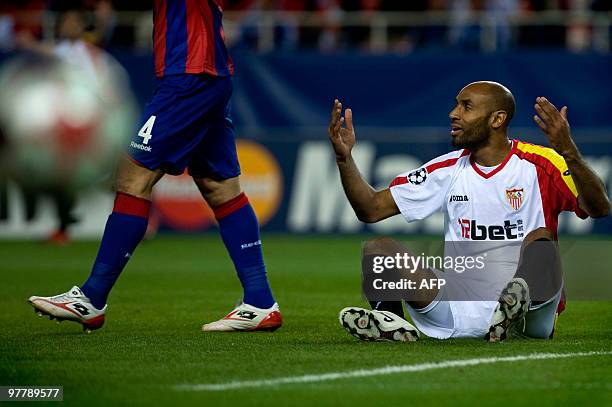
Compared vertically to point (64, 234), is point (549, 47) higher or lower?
higher

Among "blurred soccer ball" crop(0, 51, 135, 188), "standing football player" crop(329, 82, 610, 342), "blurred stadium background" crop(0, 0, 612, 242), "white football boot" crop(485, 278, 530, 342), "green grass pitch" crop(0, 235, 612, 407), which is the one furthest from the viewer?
"blurred soccer ball" crop(0, 51, 135, 188)

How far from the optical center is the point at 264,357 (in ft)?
18.6

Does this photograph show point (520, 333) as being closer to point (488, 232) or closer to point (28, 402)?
point (488, 232)

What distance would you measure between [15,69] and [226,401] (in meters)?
13.0

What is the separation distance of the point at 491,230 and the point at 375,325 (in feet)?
2.47

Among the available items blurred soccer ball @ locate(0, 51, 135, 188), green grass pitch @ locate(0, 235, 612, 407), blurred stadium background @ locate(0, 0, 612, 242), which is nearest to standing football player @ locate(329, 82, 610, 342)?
green grass pitch @ locate(0, 235, 612, 407)

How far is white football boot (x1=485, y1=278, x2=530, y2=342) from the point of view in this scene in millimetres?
5617

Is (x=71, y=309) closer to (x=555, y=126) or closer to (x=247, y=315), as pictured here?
(x=247, y=315)

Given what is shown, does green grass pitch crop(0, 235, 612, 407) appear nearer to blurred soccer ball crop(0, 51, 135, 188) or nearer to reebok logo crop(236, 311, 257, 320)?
reebok logo crop(236, 311, 257, 320)

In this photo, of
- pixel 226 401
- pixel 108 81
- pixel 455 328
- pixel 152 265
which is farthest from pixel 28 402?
pixel 108 81

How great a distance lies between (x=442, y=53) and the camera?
16.7 m

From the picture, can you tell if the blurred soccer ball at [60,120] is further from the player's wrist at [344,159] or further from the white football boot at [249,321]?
the player's wrist at [344,159]

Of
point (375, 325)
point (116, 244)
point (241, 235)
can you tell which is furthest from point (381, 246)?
point (116, 244)

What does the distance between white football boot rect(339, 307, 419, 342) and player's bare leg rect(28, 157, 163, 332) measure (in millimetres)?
1273
